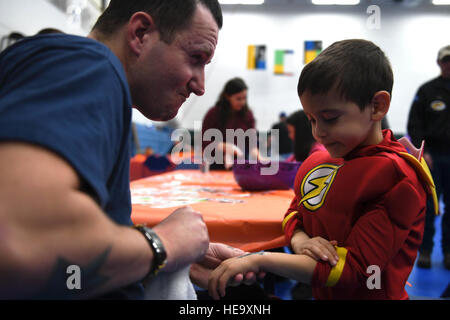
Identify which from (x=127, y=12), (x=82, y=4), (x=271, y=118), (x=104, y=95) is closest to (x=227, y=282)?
(x=104, y=95)

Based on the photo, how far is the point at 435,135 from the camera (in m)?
2.58

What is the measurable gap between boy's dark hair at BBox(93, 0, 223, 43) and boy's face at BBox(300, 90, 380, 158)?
1.06 ft

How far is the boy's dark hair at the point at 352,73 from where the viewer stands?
75cm

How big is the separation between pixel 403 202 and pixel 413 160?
108mm

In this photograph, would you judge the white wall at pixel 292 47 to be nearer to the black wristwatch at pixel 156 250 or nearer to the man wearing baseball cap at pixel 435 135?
the man wearing baseball cap at pixel 435 135

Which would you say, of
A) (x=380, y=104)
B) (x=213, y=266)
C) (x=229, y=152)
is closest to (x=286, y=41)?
(x=229, y=152)

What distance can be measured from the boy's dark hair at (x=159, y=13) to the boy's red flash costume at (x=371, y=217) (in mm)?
482

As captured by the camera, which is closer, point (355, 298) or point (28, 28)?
point (355, 298)

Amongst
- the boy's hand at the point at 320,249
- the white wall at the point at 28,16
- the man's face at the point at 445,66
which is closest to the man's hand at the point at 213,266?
the boy's hand at the point at 320,249

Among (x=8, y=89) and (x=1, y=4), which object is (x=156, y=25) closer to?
(x=8, y=89)

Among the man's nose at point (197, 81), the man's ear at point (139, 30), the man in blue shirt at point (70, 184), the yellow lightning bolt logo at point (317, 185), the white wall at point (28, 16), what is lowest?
the yellow lightning bolt logo at point (317, 185)

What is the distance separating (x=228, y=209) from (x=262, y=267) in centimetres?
36

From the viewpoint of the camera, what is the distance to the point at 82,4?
5273 millimetres

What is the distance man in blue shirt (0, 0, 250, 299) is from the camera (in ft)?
1.19
